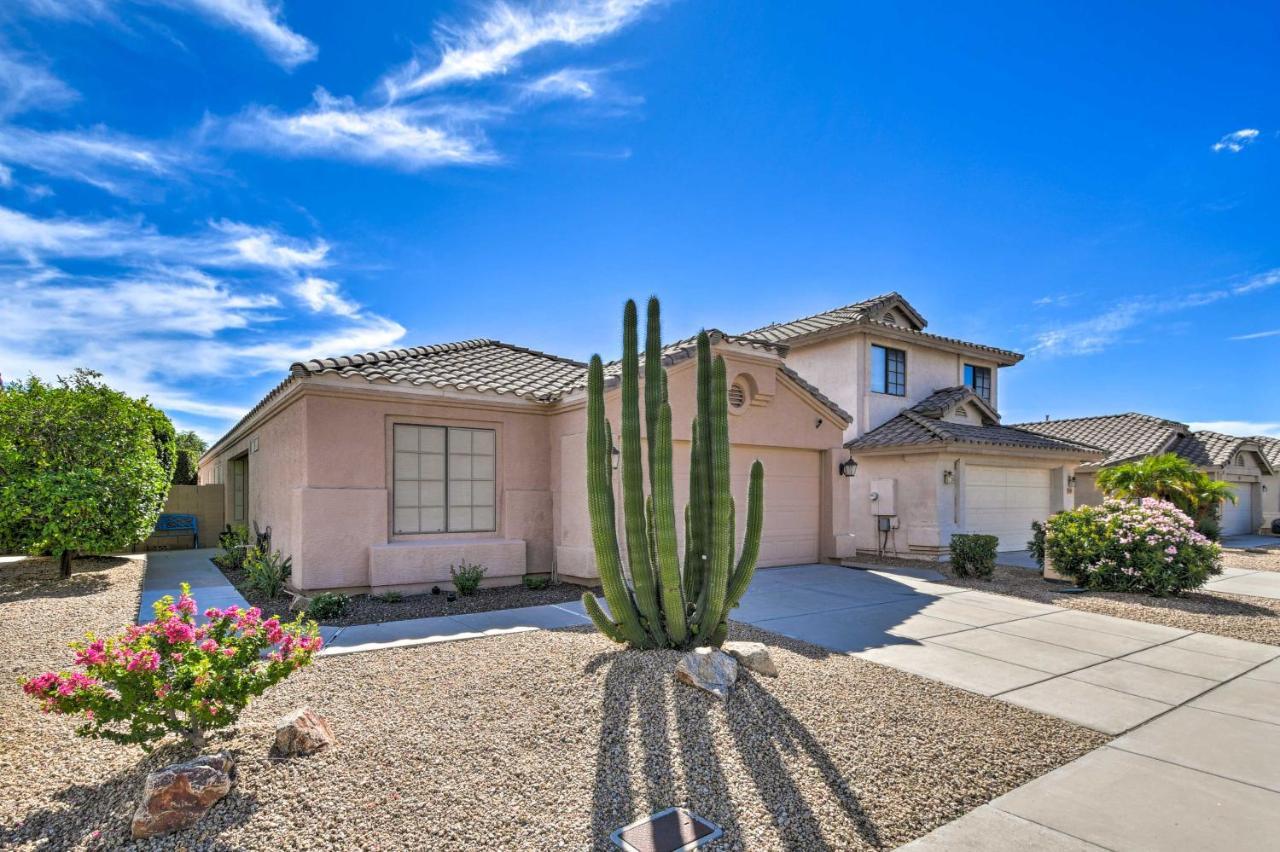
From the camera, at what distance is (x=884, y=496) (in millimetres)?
16094

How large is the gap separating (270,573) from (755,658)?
7.57 metres

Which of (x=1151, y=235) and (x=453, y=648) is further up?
(x=1151, y=235)

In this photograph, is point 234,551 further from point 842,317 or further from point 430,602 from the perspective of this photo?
point 842,317

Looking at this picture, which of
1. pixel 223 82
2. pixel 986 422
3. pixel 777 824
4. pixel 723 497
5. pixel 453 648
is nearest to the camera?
pixel 777 824

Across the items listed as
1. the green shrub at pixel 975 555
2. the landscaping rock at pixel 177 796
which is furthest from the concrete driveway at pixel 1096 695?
the landscaping rock at pixel 177 796

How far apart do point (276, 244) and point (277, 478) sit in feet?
13.0

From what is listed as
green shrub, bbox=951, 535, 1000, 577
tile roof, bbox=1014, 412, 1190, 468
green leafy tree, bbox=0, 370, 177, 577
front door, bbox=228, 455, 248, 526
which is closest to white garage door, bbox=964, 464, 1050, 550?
green shrub, bbox=951, 535, 1000, 577

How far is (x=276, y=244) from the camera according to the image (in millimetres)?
11109

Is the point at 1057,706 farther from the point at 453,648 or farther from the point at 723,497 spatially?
the point at 453,648

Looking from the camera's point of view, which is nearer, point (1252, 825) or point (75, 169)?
point (1252, 825)

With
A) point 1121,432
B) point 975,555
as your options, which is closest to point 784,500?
point 975,555

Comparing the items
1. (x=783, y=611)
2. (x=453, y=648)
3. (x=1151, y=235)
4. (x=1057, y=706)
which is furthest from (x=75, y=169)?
(x=1151, y=235)

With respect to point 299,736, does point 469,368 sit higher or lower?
higher

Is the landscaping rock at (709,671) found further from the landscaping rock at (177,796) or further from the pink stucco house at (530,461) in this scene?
the pink stucco house at (530,461)
